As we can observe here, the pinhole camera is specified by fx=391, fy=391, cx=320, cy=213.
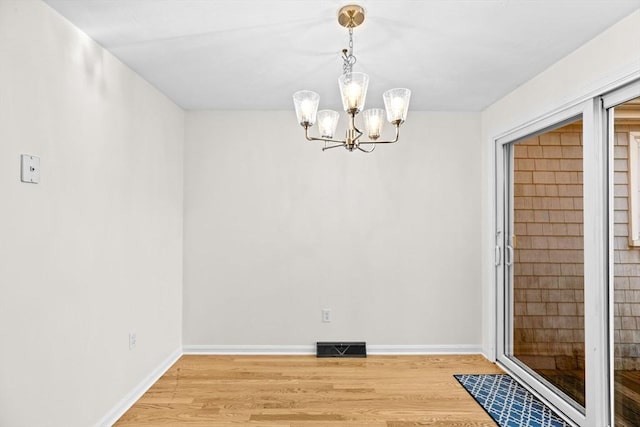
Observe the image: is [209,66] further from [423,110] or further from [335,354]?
[335,354]

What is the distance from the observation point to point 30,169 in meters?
1.86

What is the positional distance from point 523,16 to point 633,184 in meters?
1.14

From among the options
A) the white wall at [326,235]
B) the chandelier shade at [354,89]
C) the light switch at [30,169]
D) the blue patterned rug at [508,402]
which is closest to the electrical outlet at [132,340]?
the white wall at [326,235]

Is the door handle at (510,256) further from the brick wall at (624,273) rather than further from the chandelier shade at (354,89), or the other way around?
the chandelier shade at (354,89)

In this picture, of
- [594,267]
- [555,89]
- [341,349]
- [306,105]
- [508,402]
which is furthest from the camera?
[341,349]

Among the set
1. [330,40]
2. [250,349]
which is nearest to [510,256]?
[330,40]

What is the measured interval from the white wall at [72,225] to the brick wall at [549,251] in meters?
3.10

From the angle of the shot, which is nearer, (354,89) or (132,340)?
(354,89)

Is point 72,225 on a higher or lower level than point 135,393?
higher

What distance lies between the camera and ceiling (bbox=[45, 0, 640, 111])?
203 cm

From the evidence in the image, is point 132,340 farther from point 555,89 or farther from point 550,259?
point 555,89

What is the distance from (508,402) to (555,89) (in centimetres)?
228

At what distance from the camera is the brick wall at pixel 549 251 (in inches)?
104

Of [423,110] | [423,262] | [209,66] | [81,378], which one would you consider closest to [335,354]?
[423,262]
